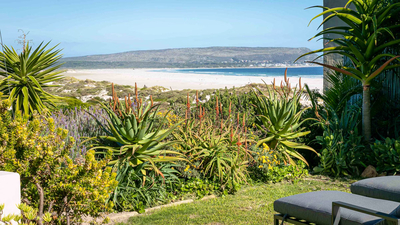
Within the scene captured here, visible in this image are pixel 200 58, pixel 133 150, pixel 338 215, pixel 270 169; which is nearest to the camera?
pixel 338 215

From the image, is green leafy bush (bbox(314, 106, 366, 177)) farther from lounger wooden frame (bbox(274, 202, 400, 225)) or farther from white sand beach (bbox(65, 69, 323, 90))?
white sand beach (bbox(65, 69, 323, 90))

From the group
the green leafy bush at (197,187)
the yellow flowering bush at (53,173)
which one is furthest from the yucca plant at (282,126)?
the yellow flowering bush at (53,173)

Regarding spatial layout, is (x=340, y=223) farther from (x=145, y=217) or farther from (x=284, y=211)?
(x=145, y=217)

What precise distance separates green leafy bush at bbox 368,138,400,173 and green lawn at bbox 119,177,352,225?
0.82 m

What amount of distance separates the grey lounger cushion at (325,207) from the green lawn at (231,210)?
971mm

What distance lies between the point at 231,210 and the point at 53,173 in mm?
2231

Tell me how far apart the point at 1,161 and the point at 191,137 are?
8.86ft

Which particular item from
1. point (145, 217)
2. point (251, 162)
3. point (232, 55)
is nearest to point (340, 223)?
point (145, 217)

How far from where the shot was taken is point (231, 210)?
386 centimetres

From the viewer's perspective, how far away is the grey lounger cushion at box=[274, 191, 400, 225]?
2258 millimetres

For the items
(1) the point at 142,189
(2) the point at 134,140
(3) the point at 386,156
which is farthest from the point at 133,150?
(3) the point at 386,156

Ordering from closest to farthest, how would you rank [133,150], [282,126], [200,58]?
1. [133,150]
2. [282,126]
3. [200,58]

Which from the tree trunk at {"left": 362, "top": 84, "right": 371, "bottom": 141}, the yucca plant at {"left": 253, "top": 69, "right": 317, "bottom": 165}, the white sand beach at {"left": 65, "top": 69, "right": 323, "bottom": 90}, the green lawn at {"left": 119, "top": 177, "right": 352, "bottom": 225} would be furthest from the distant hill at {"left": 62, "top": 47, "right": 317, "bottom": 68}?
the green lawn at {"left": 119, "top": 177, "right": 352, "bottom": 225}

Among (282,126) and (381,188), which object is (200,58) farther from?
(381,188)
